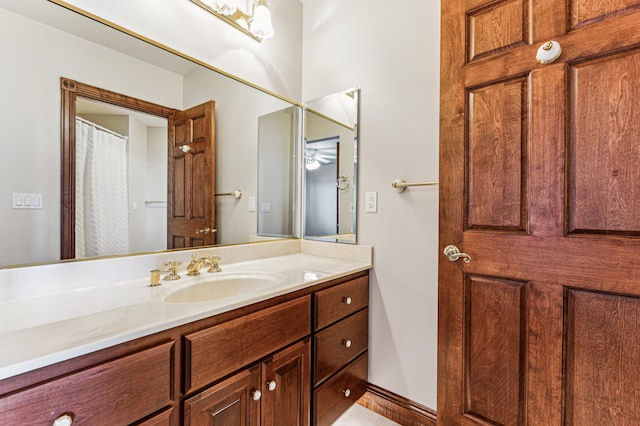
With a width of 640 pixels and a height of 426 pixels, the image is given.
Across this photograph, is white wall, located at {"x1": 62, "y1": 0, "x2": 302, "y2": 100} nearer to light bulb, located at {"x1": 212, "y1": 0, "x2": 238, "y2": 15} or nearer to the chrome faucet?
light bulb, located at {"x1": 212, "y1": 0, "x2": 238, "y2": 15}

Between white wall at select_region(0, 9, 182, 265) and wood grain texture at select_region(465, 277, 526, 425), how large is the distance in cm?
164

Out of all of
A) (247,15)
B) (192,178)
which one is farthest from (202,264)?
(247,15)

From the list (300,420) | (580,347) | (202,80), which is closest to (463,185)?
(580,347)

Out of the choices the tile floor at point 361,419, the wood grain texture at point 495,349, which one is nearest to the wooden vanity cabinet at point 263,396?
the tile floor at point 361,419

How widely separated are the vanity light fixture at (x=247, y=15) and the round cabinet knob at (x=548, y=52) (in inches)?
52.6

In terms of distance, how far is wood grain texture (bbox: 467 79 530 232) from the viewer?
3.58 feet

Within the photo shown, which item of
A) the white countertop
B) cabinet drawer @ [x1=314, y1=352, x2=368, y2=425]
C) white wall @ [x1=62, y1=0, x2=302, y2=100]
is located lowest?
cabinet drawer @ [x1=314, y1=352, x2=368, y2=425]

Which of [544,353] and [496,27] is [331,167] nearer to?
[496,27]

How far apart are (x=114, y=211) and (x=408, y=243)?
137cm

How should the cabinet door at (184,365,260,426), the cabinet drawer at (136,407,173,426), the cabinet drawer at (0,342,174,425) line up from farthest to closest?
the cabinet door at (184,365,260,426), the cabinet drawer at (136,407,173,426), the cabinet drawer at (0,342,174,425)

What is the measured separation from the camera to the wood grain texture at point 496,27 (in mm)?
1086

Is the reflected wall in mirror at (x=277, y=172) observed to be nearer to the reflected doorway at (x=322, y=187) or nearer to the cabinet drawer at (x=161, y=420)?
the reflected doorway at (x=322, y=187)

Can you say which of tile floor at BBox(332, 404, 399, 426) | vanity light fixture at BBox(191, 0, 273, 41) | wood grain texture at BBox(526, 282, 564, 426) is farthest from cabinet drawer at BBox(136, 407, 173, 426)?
vanity light fixture at BBox(191, 0, 273, 41)

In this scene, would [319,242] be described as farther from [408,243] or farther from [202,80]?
[202,80]
